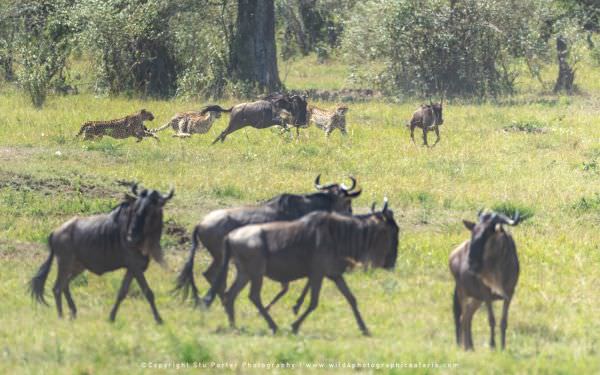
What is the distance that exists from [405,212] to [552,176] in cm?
437

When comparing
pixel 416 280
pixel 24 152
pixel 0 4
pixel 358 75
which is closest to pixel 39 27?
pixel 0 4

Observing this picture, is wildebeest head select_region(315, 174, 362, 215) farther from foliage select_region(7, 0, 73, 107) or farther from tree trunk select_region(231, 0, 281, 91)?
tree trunk select_region(231, 0, 281, 91)

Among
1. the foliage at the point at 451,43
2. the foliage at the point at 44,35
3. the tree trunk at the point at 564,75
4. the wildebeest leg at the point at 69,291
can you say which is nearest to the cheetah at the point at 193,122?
the foliage at the point at 44,35

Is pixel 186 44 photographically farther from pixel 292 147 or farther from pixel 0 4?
pixel 292 147

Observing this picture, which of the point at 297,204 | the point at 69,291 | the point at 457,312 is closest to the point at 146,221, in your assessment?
the point at 69,291

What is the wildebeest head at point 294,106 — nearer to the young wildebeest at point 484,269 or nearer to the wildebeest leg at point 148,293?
the wildebeest leg at point 148,293

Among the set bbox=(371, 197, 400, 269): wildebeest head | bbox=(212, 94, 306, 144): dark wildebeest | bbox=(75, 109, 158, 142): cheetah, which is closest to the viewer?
bbox=(371, 197, 400, 269): wildebeest head

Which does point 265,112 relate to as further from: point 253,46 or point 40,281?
point 40,281

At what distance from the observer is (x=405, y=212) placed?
17422 mm

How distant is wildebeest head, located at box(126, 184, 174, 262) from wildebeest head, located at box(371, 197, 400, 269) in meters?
1.91

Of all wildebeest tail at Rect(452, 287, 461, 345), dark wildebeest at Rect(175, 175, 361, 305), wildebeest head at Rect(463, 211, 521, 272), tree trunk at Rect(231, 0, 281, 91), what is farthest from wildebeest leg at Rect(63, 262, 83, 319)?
tree trunk at Rect(231, 0, 281, 91)

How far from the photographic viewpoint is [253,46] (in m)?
34.3

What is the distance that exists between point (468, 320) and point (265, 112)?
48.8 ft

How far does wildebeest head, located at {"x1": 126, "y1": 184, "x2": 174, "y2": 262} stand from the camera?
10.7m
